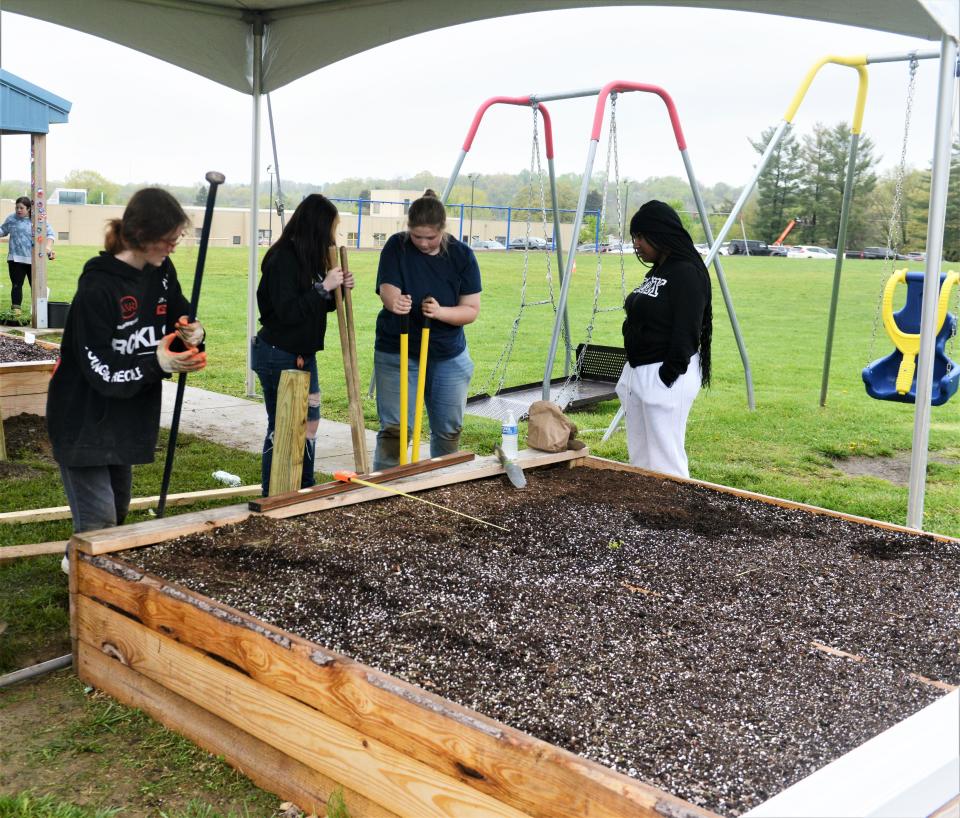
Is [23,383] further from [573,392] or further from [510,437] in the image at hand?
[573,392]

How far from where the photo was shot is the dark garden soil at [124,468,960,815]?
2326 mm

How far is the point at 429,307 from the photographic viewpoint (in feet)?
14.4

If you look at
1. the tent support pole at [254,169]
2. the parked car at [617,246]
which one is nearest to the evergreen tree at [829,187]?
the parked car at [617,246]

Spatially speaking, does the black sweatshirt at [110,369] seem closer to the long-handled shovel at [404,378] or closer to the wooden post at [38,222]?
the long-handled shovel at [404,378]

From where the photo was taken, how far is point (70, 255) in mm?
26875

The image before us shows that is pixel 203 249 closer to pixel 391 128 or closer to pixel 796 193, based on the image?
pixel 796 193

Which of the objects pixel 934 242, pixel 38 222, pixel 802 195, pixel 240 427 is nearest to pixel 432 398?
pixel 934 242

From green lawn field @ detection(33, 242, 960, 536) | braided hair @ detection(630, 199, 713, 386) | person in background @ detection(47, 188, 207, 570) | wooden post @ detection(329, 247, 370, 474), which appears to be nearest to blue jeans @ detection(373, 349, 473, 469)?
wooden post @ detection(329, 247, 370, 474)

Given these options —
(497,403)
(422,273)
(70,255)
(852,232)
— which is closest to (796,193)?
(852,232)

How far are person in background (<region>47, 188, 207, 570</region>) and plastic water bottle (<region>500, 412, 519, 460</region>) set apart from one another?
161 centimetres

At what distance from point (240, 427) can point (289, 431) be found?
10.9ft

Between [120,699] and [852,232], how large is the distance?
29.5 metres

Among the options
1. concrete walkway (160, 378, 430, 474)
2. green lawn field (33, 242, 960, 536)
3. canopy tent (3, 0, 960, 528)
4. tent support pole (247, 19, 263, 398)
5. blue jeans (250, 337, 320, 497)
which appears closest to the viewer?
blue jeans (250, 337, 320, 497)

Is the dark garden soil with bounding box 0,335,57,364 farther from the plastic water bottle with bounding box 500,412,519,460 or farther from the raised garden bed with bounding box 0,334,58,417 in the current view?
the plastic water bottle with bounding box 500,412,519,460
